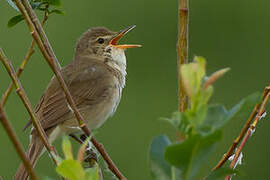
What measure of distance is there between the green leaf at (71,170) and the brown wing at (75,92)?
8.35ft

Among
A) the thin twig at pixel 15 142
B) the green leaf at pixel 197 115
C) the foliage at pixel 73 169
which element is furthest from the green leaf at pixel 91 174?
the green leaf at pixel 197 115

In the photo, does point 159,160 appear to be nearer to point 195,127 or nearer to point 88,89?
point 195,127

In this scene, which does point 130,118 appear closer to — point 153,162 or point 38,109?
point 38,109

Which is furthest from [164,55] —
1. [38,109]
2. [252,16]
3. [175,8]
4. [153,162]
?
[153,162]

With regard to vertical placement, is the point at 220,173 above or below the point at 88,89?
above

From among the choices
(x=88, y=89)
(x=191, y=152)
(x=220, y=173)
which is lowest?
(x=88, y=89)

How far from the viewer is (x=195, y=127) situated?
4.11 feet

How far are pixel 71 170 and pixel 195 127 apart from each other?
28 centimetres

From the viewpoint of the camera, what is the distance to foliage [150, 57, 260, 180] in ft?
4.07

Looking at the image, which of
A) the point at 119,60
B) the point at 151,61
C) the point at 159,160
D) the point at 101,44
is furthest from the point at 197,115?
the point at 151,61

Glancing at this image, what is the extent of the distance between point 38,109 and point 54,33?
4373 millimetres

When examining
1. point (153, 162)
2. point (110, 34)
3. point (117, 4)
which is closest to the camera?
point (153, 162)

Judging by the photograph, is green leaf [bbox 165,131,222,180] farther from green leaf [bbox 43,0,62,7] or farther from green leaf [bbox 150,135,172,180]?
green leaf [bbox 43,0,62,7]

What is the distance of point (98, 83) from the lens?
4168mm
